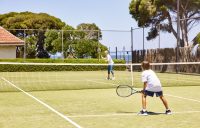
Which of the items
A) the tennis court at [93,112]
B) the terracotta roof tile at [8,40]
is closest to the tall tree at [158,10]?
the terracotta roof tile at [8,40]

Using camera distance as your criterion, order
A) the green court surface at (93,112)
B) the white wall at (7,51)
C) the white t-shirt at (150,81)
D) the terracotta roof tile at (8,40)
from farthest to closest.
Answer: the terracotta roof tile at (8,40)
the white wall at (7,51)
the white t-shirt at (150,81)
the green court surface at (93,112)

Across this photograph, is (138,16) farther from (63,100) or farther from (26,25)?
(63,100)

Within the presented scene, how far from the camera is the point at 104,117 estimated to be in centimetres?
1003

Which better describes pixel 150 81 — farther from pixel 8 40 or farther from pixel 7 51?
pixel 8 40

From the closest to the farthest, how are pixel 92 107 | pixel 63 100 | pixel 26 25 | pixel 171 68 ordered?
1. pixel 92 107
2. pixel 63 100
3. pixel 171 68
4. pixel 26 25

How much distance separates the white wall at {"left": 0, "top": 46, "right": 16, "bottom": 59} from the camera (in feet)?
137

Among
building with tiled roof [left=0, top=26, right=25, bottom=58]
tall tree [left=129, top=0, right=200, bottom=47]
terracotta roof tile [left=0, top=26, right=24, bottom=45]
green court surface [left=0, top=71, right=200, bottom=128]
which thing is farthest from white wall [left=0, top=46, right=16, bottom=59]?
green court surface [left=0, top=71, right=200, bottom=128]

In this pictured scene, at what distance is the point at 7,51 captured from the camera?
4244 cm

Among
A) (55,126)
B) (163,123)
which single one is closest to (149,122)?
(163,123)

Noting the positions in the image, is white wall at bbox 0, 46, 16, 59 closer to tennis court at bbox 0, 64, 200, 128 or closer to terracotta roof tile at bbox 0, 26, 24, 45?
terracotta roof tile at bbox 0, 26, 24, 45

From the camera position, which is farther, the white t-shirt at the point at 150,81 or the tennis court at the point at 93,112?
the white t-shirt at the point at 150,81

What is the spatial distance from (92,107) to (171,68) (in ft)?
77.7

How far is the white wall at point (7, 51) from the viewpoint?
41.9m

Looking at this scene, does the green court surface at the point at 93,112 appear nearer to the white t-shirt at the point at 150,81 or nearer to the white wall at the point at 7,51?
the white t-shirt at the point at 150,81
